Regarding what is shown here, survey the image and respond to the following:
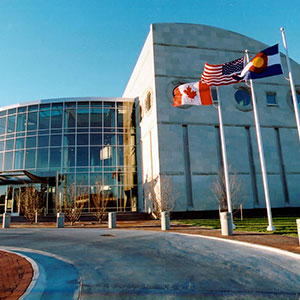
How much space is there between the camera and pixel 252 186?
26.2 m

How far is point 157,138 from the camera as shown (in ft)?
82.8

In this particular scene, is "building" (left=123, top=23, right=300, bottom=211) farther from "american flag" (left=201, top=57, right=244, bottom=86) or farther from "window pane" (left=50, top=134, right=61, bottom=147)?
"american flag" (left=201, top=57, right=244, bottom=86)

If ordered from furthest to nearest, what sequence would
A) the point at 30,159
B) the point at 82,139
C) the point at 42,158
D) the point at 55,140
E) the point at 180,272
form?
the point at 82,139 < the point at 55,140 < the point at 30,159 < the point at 42,158 < the point at 180,272

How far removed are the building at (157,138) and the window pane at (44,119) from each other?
0.37ft

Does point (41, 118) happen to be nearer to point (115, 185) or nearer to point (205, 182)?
point (115, 185)

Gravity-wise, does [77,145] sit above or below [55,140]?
below

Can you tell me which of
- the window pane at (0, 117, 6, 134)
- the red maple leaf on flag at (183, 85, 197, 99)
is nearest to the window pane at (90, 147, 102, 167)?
the window pane at (0, 117, 6, 134)

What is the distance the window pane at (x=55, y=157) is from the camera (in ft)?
98.2

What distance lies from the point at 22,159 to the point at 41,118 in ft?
16.3

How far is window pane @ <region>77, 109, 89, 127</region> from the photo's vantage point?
31391mm

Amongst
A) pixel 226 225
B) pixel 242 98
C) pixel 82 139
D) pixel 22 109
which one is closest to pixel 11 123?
pixel 22 109

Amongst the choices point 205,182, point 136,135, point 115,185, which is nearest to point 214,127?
point 205,182

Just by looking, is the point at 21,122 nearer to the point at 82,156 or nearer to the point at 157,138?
the point at 82,156

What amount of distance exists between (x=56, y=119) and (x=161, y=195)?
1588cm
